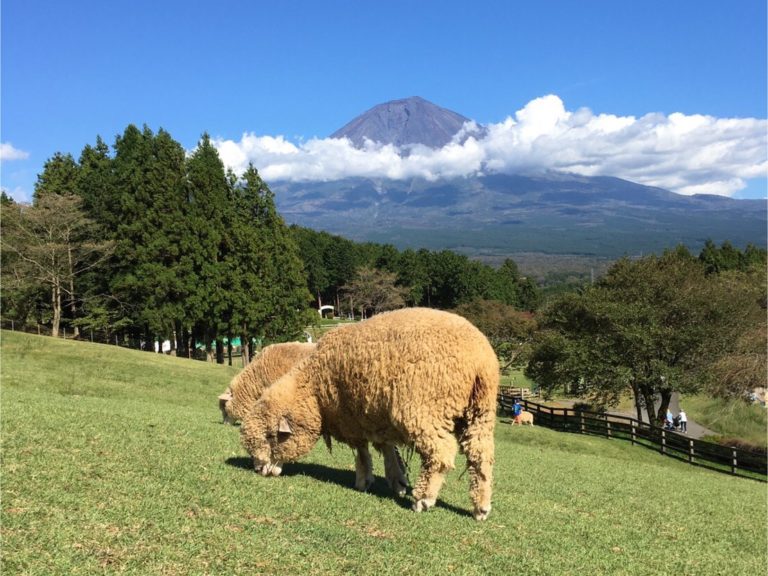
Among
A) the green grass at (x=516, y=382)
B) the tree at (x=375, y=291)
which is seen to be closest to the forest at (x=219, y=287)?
the green grass at (x=516, y=382)

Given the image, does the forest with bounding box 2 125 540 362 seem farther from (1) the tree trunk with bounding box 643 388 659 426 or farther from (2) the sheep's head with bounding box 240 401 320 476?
(2) the sheep's head with bounding box 240 401 320 476

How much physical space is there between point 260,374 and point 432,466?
6.38 m

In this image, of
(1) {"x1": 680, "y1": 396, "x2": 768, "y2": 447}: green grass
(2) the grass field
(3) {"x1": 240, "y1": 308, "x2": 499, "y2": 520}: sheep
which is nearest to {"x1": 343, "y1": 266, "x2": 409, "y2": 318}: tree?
(1) {"x1": 680, "y1": 396, "x2": 768, "y2": 447}: green grass

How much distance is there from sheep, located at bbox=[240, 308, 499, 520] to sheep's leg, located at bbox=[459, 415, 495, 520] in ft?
0.04

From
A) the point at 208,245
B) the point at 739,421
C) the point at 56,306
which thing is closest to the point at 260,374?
the point at 208,245

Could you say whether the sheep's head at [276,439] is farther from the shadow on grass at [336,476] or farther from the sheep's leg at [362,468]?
the sheep's leg at [362,468]

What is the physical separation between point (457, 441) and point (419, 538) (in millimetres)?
1379

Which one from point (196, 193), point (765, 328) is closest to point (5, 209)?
point (196, 193)

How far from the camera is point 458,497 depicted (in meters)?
7.61

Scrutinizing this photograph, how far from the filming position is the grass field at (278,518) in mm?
4395

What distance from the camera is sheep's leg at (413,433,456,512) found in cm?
614

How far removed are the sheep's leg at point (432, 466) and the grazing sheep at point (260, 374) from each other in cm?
553

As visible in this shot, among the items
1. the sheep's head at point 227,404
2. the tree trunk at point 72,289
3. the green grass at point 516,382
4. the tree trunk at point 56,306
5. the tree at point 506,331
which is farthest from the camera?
the green grass at point 516,382

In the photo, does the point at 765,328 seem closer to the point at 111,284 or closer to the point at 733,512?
the point at 733,512
